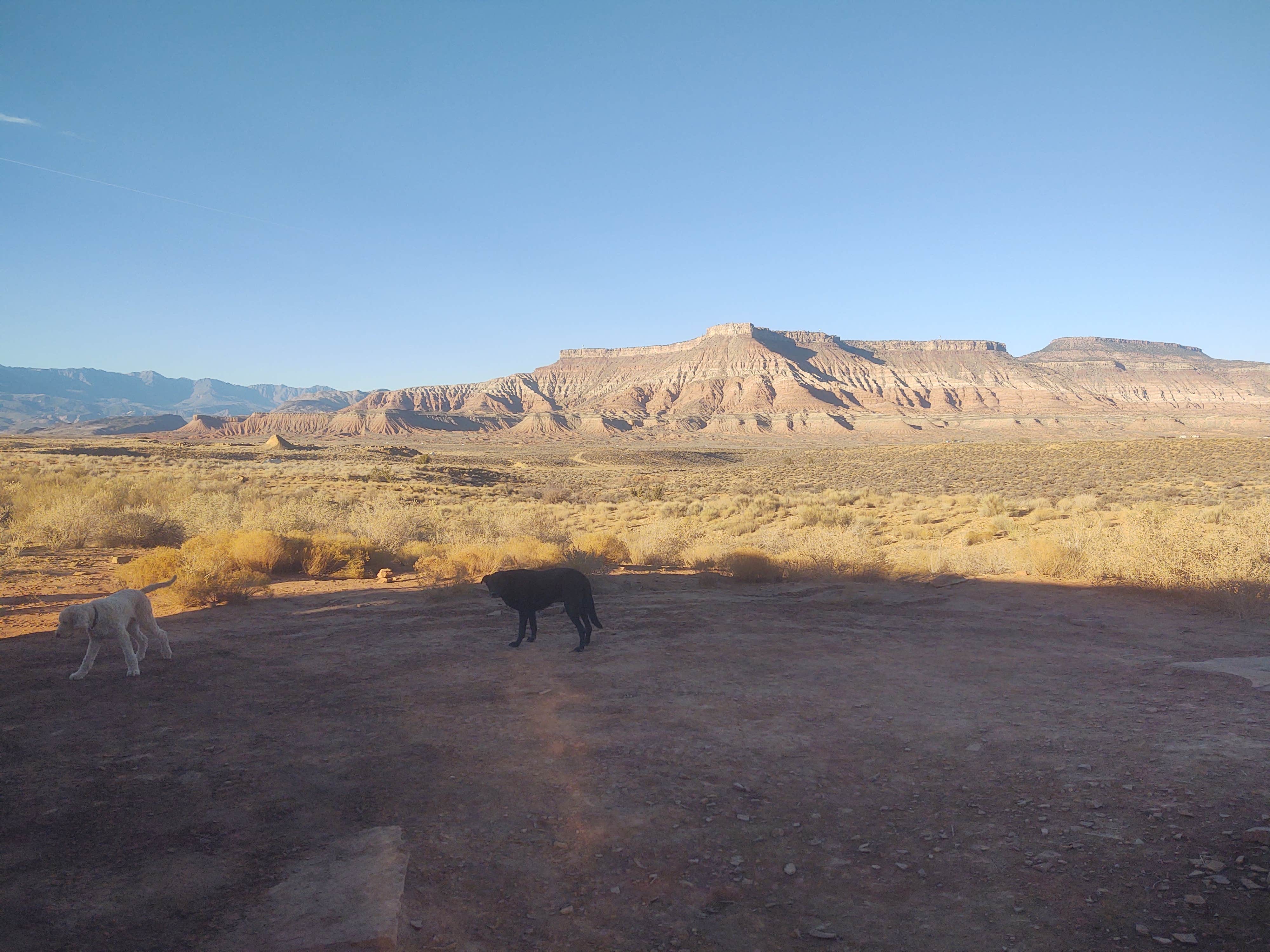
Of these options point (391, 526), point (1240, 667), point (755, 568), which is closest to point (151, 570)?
Answer: point (391, 526)

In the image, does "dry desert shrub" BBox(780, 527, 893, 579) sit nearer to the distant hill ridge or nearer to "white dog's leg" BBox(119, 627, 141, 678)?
"white dog's leg" BBox(119, 627, 141, 678)

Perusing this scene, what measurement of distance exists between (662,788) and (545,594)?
3.98m

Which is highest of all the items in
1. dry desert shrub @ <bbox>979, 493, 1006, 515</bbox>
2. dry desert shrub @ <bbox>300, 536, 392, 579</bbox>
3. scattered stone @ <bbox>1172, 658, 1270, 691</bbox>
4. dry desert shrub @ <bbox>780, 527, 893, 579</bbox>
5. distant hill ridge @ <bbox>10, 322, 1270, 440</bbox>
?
distant hill ridge @ <bbox>10, 322, 1270, 440</bbox>

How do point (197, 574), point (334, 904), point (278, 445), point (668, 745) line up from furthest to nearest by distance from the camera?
1. point (278, 445)
2. point (197, 574)
3. point (668, 745)
4. point (334, 904)

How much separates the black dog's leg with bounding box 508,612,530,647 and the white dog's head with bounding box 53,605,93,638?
4.22 meters

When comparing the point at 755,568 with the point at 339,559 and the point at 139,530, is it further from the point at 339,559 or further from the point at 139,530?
the point at 139,530

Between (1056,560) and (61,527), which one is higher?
(1056,560)

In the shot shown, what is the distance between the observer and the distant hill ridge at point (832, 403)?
132625 millimetres

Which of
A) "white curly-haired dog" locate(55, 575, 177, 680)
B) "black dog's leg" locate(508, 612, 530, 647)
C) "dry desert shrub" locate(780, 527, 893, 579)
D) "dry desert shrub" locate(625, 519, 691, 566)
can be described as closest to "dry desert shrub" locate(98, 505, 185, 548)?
"white curly-haired dog" locate(55, 575, 177, 680)

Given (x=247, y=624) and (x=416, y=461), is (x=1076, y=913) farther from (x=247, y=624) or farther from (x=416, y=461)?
(x=416, y=461)

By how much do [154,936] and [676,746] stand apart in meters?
3.45

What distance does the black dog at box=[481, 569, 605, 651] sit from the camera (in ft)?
27.3

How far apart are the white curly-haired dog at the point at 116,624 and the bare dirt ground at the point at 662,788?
24 centimetres

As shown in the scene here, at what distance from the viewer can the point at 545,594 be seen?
849cm
